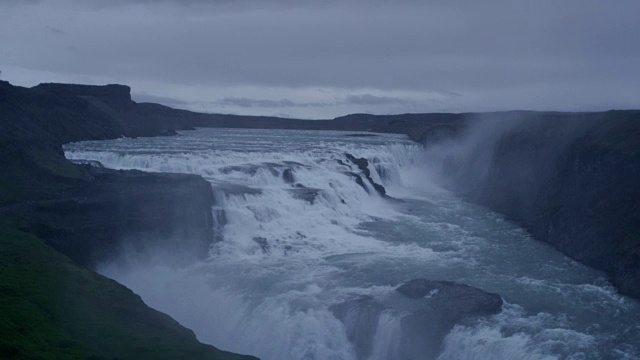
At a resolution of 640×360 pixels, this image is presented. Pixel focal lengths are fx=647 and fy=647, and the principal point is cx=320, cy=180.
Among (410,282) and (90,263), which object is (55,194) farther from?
(410,282)

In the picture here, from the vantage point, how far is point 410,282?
67.9 ft

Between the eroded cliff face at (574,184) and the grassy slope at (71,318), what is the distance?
1560 centimetres

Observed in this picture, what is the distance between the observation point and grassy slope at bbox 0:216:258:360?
13.6 meters

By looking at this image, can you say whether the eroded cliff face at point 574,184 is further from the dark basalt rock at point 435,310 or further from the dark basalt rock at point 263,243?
the dark basalt rock at point 263,243

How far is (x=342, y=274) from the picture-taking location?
2280 centimetres

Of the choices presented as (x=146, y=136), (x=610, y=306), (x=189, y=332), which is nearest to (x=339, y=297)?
(x=189, y=332)

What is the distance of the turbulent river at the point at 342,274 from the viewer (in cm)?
1784

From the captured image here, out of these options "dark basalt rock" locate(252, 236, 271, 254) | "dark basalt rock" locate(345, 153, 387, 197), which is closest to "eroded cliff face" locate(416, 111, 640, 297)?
"dark basalt rock" locate(345, 153, 387, 197)

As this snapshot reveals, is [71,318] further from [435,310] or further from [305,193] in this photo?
[305,193]

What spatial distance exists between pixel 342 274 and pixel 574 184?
1447 centimetres

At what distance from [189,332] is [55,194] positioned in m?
11.2

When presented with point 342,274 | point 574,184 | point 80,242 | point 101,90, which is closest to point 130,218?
point 80,242

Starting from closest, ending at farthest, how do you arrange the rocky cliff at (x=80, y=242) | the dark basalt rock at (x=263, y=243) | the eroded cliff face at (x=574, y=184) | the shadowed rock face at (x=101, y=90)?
1. the rocky cliff at (x=80, y=242)
2. the eroded cliff face at (x=574, y=184)
3. the dark basalt rock at (x=263, y=243)
4. the shadowed rock face at (x=101, y=90)

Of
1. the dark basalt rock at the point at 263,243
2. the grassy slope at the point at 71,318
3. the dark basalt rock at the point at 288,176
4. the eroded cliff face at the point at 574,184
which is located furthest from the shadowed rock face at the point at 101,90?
the grassy slope at the point at 71,318
